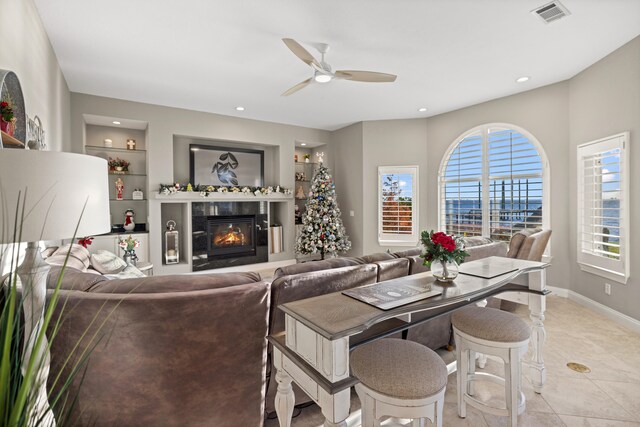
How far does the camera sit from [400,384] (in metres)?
1.27

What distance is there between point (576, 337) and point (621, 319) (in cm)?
78

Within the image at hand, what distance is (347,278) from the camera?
1.86m

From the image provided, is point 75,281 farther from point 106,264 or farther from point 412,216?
point 412,216

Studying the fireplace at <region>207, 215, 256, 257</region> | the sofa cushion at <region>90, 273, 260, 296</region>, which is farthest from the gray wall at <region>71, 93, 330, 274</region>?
the sofa cushion at <region>90, 273, 260, 296</region>

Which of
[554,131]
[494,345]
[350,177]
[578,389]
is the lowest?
[578,389]

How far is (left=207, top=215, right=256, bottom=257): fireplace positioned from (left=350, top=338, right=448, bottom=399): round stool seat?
4661 millimetres

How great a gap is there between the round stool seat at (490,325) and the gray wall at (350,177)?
4.22 metres

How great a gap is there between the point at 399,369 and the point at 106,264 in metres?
3.36

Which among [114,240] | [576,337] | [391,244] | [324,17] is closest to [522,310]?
[576,337]

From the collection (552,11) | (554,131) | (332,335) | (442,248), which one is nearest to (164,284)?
(332,335)

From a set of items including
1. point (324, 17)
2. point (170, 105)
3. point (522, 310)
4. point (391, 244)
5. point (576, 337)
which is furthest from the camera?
point (391, 244)

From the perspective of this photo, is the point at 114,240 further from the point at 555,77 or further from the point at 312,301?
the point at 555,77

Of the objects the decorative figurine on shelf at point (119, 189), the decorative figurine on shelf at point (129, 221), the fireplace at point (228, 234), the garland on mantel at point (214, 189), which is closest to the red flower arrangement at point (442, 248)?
the garland on mantel at point (214, 189)

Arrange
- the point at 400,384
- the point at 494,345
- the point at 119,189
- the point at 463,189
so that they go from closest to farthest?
the point at 400,384, the point at 494,345, the point at 119,189, the point at 463,189
